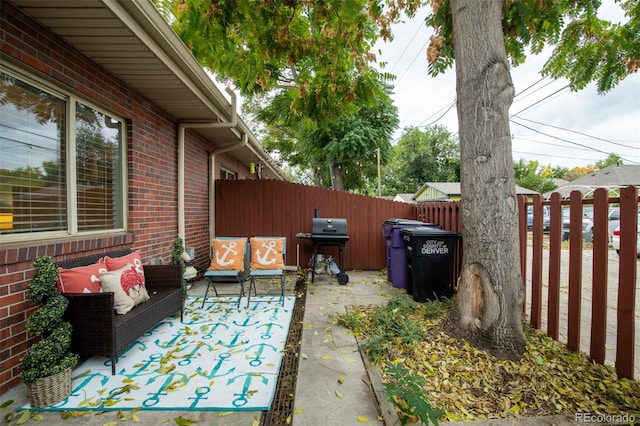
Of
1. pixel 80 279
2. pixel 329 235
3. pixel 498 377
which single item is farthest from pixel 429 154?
pixel 80 279

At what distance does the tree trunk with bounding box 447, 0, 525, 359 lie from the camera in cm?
245

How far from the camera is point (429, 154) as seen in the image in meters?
33.0

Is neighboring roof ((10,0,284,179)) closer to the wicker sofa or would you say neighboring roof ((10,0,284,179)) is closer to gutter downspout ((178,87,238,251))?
gutter downspout ((178,87,238,251))

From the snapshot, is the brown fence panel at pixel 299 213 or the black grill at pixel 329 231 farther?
the brown fence panel at pixel 299 213

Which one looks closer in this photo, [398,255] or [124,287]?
[124,287]

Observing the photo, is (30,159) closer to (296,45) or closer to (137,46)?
(137,46)

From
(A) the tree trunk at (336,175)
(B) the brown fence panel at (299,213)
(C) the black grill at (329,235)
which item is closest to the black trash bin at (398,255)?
(C) the black grill at (329,235)

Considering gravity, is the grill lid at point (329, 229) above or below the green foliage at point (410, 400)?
above

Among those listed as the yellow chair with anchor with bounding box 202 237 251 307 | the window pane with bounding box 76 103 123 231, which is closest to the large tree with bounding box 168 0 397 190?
the window pane with bounding box 76 103 123 231

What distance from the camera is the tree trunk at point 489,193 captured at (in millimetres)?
2449

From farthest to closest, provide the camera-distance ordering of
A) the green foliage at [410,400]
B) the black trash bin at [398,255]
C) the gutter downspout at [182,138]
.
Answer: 1. the black trash bin at [398,255]
2. the gutter downspout at [182,138]
3. the green foliage at [410,400]

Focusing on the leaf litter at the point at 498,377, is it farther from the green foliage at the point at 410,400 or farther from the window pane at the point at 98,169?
the window pane at the point at 98,169

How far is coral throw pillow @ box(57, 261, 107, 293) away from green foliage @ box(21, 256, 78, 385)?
0.72 ft

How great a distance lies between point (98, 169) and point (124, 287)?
139cm
